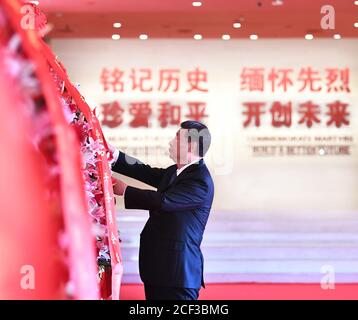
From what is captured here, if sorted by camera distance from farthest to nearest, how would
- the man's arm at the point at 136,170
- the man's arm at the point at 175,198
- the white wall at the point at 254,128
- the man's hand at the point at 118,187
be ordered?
1. the white wall at the point at 254,128
2. the man's arm at the point at 136,170
3. the man's arm at the point at 175,198
4. the man's hand at the point at 118,187

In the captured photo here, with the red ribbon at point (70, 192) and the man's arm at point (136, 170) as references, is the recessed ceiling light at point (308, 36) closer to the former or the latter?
the man's arm at point (136, 170)

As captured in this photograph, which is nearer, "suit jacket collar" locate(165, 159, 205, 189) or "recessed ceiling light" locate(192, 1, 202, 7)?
"suit jacket collar" locate(165, 159, 205, 189)

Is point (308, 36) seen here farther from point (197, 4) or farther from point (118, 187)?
point (118, 187)

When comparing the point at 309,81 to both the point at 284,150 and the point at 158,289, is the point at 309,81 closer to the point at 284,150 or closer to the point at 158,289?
the point at 284,150

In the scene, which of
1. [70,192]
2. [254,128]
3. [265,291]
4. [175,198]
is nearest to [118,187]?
[175,198]

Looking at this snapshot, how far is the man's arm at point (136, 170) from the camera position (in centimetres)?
201

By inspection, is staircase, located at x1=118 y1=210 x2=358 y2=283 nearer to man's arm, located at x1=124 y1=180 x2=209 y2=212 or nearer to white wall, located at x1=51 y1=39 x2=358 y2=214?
white wall, located at x1=51 y1=39 x2=358 y2=214

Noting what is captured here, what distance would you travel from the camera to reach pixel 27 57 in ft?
1.55

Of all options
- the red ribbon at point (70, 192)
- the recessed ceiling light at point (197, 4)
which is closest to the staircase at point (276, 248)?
the recessed ceiling light at point (197, 4)

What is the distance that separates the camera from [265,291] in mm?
3516

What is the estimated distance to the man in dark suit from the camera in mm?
2047

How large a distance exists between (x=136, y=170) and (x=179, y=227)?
0.23 m

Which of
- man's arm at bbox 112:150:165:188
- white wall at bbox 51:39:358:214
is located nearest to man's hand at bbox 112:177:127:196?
man's arm at bbox 112:150:165:188
